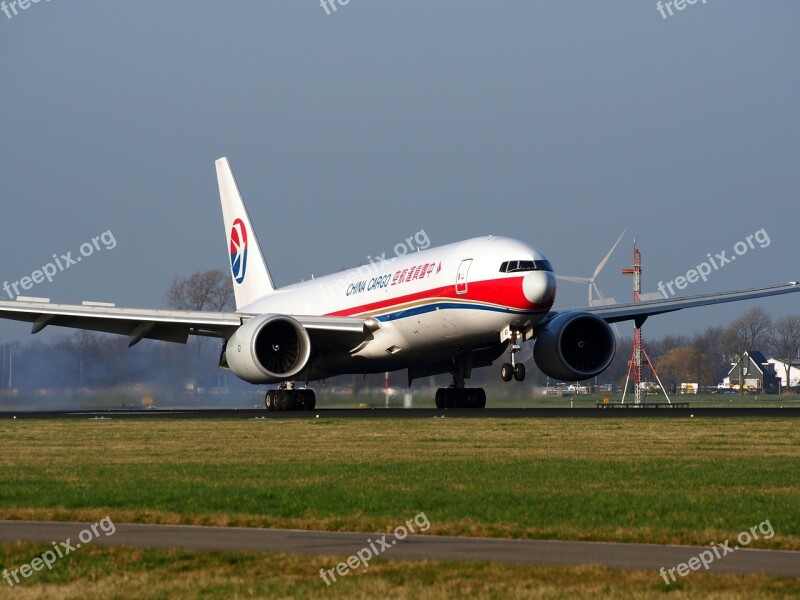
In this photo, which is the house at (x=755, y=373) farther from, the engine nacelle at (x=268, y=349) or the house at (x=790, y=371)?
the engine nacelle at (x=268, y=349)

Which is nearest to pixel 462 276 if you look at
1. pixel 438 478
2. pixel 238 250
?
pixel 238 250

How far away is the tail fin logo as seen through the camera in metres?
60.0

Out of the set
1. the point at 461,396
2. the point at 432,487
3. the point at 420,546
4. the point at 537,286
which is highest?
the point at 537,286

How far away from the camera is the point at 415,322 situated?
147 feet

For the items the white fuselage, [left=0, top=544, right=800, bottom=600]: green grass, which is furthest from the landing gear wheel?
[left=0, top=544, right=800, bottom=600]: green grass

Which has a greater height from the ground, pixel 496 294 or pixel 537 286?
pixel 537 286

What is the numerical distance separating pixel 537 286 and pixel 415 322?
208 inches

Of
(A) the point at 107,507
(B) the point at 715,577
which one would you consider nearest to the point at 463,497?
(A) the point at 107,507

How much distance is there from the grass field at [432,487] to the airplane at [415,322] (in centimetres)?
887

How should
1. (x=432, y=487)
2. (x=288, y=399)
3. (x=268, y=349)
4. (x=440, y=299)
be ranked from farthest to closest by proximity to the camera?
(x=288, y=399) < (x=268, y=349) < (x=440, y=299) < (x=432, y=487)

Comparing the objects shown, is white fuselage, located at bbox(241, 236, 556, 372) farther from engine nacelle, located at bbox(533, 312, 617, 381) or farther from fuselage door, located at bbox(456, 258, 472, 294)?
engine nacelle, located at bbox(533, 312, 617, 381)

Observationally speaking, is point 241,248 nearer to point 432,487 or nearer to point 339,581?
point 432,487

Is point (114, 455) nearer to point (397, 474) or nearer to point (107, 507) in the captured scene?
point (397, 474)

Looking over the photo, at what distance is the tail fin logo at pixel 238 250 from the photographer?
60.0 metres
